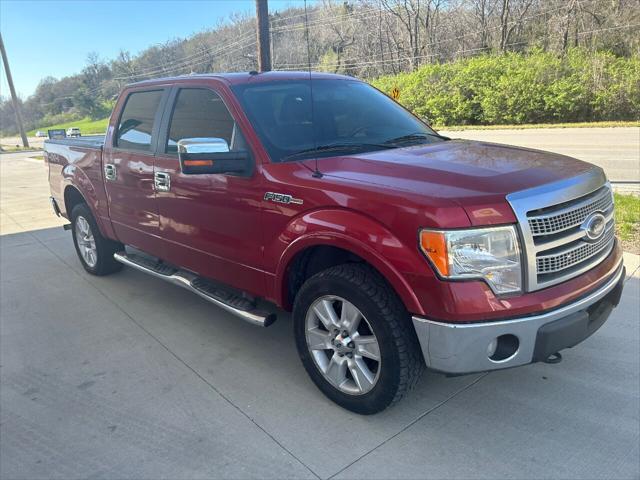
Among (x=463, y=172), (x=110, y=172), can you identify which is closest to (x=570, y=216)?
(x=463, y=172)

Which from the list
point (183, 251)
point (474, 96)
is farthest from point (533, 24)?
point (183, 251)

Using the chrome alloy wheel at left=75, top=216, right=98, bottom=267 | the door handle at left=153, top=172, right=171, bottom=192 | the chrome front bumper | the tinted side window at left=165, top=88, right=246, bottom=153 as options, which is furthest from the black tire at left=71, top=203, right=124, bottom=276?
the chrome front bumper

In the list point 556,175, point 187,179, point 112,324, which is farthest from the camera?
point 112,324

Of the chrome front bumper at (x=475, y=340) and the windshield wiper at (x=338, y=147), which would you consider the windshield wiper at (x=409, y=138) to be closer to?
the windshield wiper at (x=338, y=147)

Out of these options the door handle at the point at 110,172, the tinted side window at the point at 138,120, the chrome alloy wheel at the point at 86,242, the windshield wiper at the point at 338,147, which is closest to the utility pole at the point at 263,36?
the chrome alloy wheel at the point at 86,242

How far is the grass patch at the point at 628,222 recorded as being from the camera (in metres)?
5.51

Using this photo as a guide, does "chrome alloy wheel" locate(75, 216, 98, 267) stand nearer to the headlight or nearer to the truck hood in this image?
the truck hood

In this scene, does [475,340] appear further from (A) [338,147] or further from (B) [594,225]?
(A) [338,147]

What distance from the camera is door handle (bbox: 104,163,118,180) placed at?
4.60 m

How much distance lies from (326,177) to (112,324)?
104 inches

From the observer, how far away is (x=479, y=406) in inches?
117

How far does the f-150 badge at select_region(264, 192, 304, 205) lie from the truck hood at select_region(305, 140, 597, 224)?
22 cm

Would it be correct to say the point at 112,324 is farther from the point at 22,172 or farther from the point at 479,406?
the point at 22,172

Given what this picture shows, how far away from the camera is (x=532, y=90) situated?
26062 millimetres
